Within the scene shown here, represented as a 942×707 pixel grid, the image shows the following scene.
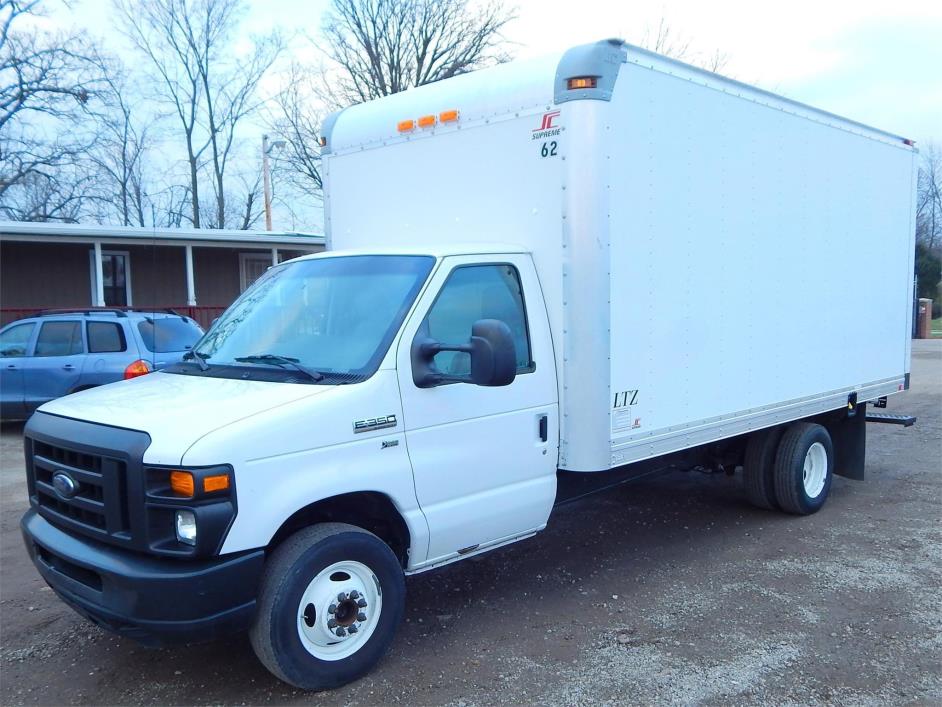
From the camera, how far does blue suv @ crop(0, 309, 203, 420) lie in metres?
10.8

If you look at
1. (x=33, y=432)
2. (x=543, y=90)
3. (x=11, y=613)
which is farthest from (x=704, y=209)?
(x=11, y=613)

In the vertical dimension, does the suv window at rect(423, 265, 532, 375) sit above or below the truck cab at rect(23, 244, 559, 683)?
above

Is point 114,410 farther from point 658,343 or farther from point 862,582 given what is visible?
point 862,582

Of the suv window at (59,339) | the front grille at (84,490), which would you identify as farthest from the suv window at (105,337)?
the front grille at (84,490)

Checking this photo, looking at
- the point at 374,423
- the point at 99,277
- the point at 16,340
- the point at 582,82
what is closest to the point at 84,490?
the point at 374,423

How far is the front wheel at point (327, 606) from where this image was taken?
366 cm

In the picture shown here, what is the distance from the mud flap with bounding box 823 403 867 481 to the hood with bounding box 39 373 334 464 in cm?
568

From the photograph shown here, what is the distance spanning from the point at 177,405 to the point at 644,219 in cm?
289

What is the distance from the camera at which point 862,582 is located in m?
5.39

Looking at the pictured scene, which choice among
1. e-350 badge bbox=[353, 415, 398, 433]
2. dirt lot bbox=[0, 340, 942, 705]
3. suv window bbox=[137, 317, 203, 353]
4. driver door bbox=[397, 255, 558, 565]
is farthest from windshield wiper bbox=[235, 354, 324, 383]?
suv window bbox=[137, 317, 203, 353]

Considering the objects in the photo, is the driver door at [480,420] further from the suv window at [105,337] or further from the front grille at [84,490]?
the suv window at [105,337]

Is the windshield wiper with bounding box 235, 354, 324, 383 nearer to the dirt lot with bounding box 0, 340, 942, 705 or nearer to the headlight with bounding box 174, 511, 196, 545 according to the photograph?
the headlight with bounding box 174, 511, 196, 545

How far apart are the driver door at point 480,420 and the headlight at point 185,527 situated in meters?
1.12

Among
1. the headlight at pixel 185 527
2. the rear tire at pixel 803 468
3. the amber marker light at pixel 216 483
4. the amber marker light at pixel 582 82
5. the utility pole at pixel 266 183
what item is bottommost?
the rear tire at pixel 803 468
